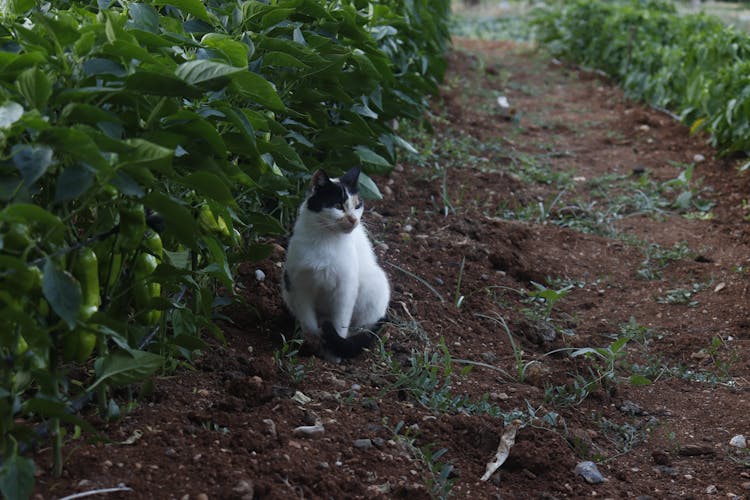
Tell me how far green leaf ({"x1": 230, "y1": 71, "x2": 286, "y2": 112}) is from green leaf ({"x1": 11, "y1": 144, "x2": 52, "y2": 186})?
58 centimetres

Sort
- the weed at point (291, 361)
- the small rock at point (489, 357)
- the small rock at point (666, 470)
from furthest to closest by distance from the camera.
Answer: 1. the small rock at point (489, 357)
2. the weed at point (291, 361)
3. the small rock at point (666, 470)

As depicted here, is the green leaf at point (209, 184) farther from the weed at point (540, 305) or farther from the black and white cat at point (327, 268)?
the weed at point (540, 305)

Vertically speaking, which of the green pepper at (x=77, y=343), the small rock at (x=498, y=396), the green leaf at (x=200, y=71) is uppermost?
the green leaf at (x=200, y=71)

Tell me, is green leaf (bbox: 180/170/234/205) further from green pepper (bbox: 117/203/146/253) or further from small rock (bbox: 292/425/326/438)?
small rock (bbox: 292/425/326/438)

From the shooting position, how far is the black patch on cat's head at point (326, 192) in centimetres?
335

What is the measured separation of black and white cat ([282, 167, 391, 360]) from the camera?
3.37 metres

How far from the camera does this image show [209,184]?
2.23 m

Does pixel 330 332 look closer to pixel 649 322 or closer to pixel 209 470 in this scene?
pixel 209 470

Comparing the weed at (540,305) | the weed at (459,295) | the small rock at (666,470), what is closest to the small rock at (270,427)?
the small rock at (666,470)

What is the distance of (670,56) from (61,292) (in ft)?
24.3

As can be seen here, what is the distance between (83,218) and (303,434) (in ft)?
2.97

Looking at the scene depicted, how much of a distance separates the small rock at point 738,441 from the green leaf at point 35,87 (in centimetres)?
252

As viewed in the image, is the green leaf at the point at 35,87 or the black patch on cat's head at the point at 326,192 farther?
the black patch on cat's head at the point at 326,192

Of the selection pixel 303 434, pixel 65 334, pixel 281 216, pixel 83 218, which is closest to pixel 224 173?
pixel 83 218
